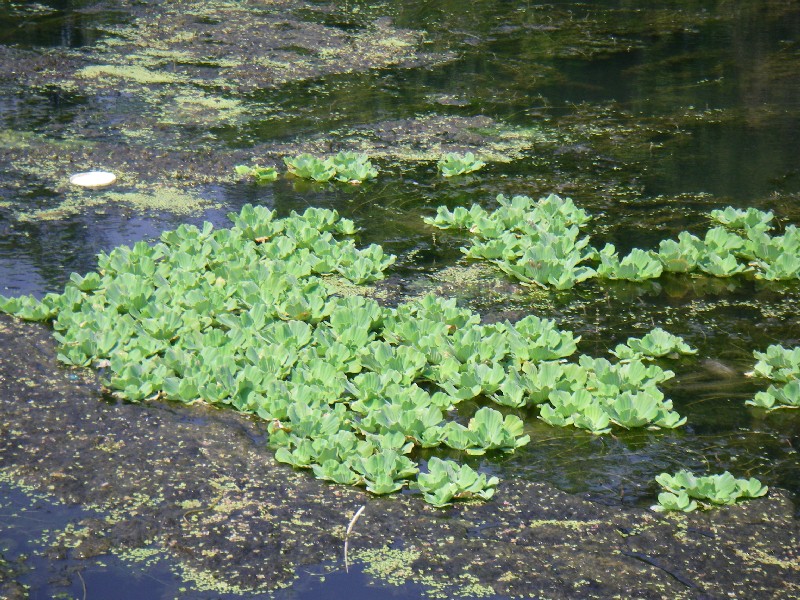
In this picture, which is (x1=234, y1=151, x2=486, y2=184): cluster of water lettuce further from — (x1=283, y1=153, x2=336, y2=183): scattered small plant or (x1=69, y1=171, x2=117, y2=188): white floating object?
(x1=69, y1=171, x2=117, y2=188): white floating object

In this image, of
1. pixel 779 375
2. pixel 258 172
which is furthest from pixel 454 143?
pixel 779 375

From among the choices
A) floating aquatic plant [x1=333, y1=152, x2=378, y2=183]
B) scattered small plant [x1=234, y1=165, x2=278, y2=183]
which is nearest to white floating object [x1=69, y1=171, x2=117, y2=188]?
scattered small plant [x1=234, y1=165, x2=278, y2=183]

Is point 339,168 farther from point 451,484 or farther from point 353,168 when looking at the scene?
point 451,484

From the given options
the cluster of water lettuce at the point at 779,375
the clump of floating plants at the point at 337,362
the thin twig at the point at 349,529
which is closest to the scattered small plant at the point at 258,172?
the clump of floating plants at the point at 337,362

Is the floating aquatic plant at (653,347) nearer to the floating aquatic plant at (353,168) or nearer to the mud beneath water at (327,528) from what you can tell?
the mud beneath water at (327,528)

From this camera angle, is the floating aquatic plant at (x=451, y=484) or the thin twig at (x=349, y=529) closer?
the thin twig at (x=349, y=529)

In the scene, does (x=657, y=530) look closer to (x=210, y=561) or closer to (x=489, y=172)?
(x=210, y=561)
